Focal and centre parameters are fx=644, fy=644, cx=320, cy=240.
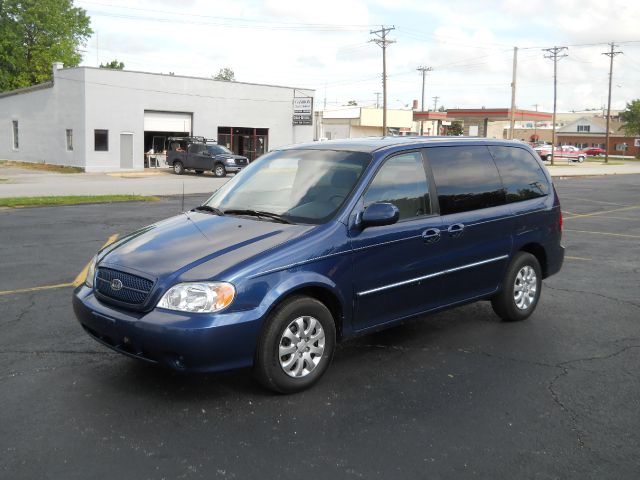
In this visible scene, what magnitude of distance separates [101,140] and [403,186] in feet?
Result: 116

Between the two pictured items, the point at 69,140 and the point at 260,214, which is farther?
the point at 69,140

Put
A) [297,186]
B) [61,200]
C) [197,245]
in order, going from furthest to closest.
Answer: [61,200] → [297,186] → [197,245]

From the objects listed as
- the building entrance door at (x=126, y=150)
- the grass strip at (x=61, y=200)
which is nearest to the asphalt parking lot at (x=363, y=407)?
the grass strip at (x=61, y=200)

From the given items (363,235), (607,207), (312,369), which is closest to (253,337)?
(312,369)

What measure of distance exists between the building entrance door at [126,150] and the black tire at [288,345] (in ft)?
119

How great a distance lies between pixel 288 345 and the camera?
439 centimetres

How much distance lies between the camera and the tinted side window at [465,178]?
5.52 m

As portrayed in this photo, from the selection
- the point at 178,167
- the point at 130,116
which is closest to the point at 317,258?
the point at 178,167

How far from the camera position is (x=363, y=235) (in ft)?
15.7

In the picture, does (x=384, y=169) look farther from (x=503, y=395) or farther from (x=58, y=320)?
(x=58, y=320)

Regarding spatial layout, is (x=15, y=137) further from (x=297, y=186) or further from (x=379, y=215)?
(x=379, y=215)

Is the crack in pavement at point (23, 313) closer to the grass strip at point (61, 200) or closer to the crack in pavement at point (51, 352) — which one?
the crack in pavement at point (51, 352)

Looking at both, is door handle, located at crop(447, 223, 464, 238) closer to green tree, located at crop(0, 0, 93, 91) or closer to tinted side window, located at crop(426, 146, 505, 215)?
tinted side window, located at crop(426, 146, 505, 215)

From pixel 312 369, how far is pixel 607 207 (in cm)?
1747
